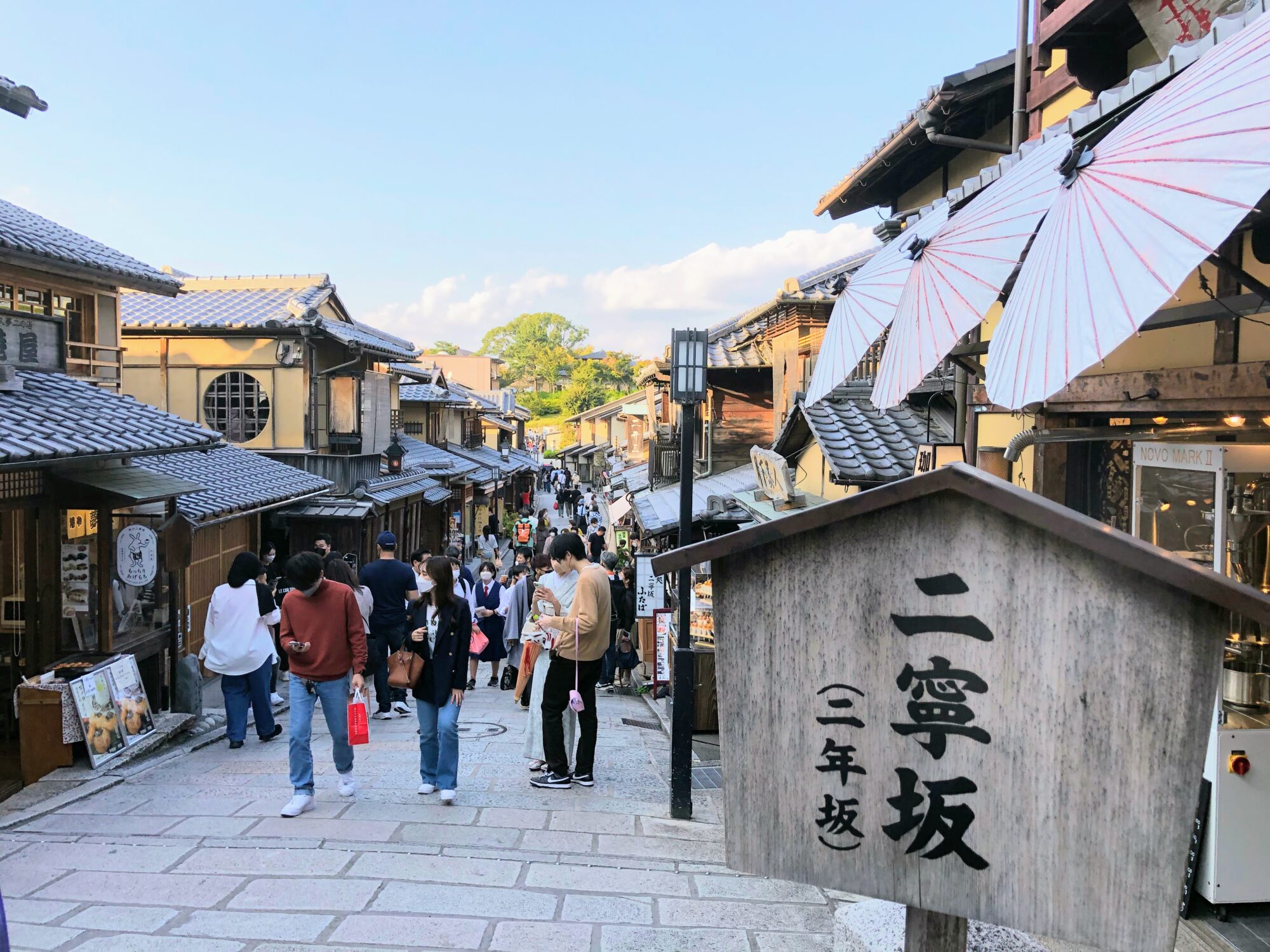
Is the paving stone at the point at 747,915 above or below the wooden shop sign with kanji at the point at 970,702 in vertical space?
below

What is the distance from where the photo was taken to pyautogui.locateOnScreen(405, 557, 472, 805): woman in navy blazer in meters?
6.79

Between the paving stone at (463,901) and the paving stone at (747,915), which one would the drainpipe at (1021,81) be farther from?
the paving stone at (463,901)

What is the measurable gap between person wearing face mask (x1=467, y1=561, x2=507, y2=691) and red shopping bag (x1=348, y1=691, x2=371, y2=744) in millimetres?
5067

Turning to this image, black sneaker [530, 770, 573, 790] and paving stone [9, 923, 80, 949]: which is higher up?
paving stone [9, 923, 80, 949]

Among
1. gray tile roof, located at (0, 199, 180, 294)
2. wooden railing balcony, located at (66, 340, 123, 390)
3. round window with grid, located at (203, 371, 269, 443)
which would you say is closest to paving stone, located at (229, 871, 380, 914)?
gray tile roof, located at (0, 199, 180, 294)

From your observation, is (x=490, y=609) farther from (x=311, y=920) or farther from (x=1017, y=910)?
(x=1017, y=910)

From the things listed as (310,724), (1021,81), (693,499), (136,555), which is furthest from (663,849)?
(693,499)

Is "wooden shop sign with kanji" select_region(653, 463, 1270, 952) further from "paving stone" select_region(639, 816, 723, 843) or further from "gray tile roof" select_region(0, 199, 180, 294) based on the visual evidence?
"gray tile roof" select_region(0, 199, 180, 294)

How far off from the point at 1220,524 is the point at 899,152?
669 cm

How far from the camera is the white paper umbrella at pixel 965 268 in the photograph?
3.77m

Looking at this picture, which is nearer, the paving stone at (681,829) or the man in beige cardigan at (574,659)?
the paving stone at (681,829)

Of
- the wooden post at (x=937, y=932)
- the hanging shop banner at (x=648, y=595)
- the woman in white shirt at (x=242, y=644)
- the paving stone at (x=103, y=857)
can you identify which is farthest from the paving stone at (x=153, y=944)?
the hanging shop banner at (x=648, y=595)

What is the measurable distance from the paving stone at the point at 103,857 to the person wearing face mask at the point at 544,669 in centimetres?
272

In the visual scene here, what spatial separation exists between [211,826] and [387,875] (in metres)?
1.72
